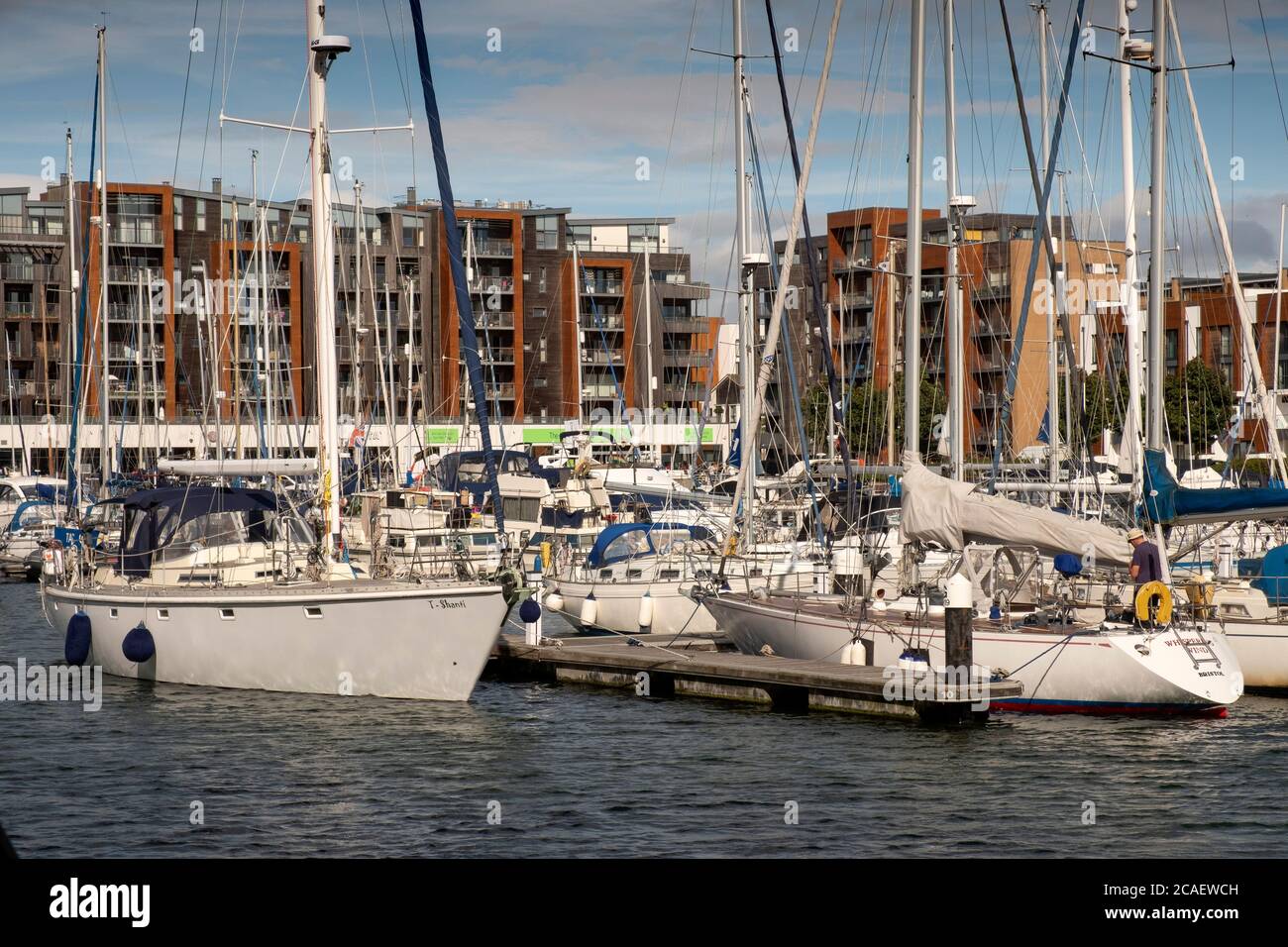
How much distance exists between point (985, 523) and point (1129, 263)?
1137cm

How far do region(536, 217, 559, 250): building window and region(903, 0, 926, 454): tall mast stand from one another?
81969 mm

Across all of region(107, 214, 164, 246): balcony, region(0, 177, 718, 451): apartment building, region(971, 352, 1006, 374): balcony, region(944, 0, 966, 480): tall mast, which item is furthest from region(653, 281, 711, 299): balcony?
region(944, 0, 966, 480): tall mast

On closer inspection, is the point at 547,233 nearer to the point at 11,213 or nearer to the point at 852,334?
the point at 852,334

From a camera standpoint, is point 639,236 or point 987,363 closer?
point 987,363

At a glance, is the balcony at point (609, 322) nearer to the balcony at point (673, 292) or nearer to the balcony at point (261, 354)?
the balcony at point (673, 292)

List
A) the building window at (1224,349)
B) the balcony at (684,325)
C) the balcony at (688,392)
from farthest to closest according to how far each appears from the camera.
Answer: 1. the balcony at (684,325)
2. the balcony at (688,392)
3. the building window at (1224,349)

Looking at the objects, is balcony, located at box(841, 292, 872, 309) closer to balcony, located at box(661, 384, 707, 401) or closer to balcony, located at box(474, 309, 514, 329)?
balcony, located at box(661, 384, 707, 401)

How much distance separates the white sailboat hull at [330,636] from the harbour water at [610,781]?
0.39 metres

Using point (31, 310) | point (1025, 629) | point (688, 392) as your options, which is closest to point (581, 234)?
point (688, 392)

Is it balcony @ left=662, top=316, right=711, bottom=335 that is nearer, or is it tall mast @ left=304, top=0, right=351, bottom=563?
tall mast @ left=304, top=0, right=351, bottom=563

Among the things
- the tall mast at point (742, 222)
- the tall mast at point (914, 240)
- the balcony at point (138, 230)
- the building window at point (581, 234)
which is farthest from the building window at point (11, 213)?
the tall mast at point (914, 240)

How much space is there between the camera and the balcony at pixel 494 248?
99375 millimetres

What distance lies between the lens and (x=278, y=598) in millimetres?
21234

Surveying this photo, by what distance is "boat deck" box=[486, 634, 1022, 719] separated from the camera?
66.0 ft
